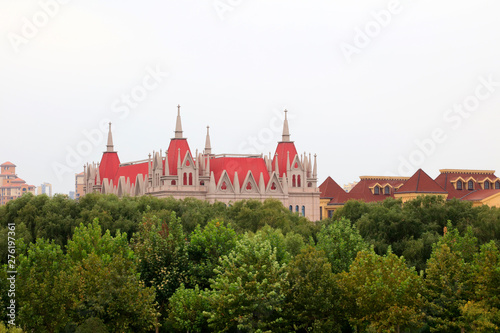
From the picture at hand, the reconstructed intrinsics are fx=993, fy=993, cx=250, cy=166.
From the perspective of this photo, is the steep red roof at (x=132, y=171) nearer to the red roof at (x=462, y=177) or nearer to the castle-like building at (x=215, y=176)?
the castle-like building at (x=215, y=176)

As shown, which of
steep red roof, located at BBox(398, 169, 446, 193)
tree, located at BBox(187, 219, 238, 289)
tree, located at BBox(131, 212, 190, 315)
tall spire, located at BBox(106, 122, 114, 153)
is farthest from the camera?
tall spire, located at BBox(106, 122, 114, 153)

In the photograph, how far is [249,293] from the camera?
49.2m

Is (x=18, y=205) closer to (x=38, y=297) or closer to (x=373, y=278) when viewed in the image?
(x=38, y=297)

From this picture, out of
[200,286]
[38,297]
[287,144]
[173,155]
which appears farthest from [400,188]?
[38,297]

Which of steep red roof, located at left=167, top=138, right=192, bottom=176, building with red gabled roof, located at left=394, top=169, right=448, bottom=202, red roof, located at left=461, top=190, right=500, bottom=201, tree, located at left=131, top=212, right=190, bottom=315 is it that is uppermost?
steep red roof, located at left=167, top=138, right=192, bottom=176

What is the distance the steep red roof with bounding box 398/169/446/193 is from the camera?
134 metres

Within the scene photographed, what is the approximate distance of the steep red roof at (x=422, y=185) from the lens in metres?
134

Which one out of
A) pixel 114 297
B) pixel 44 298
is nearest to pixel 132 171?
pixel 114 297

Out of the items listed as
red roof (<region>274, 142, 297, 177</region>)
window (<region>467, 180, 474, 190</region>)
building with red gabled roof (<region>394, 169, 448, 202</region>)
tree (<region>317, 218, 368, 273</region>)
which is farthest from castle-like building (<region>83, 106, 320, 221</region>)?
tree (<region>317, 218, 368, 273</region>)

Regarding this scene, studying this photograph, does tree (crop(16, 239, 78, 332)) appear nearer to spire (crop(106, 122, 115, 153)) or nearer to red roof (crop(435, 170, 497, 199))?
red roof (crop(435, 170, 497, 199))

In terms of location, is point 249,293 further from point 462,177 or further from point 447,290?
point 462,177

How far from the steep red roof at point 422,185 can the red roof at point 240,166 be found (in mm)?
20169

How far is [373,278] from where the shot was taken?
167ft

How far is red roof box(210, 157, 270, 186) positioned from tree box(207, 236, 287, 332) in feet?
285
